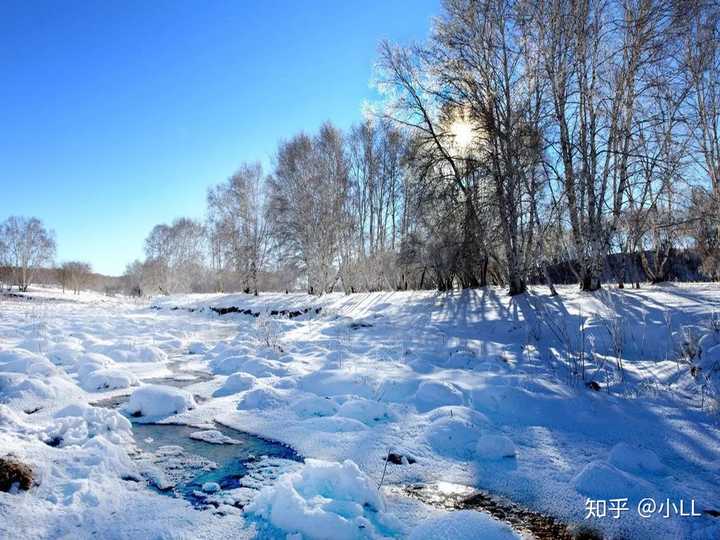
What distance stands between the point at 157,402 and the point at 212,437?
3.77 feet

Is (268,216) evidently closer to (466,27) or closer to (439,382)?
(466,27)

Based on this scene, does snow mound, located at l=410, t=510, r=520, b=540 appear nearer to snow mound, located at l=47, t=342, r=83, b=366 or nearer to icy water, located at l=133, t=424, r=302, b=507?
icy water, located at l=133, t=424, r=302, b=507

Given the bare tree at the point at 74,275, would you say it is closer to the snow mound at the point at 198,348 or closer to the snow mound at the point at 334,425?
the snow mound at the point at 198,348

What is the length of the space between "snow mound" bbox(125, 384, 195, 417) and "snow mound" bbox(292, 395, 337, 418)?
134 centimetres

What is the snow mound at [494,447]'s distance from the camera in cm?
351

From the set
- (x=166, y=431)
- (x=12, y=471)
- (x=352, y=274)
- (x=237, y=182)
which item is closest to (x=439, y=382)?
(x=166, y=431)

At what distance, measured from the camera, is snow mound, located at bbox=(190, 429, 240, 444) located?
3.97 metres

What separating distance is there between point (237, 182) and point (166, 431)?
24.4 m

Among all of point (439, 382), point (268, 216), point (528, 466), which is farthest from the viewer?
point (268, 216)

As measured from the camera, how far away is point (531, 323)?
8.73 m

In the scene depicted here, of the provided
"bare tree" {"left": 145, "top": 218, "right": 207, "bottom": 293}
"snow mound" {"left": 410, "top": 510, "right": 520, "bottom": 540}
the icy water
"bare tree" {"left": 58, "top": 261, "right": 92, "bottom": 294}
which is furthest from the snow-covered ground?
"bare tree" {"left": 58, "top": 261, "right": 92, "bottom": 294}

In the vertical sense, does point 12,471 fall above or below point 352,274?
below

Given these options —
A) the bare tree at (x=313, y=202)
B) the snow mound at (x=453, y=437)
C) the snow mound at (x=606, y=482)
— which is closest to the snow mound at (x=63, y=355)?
the snow mound at (x=453, y=437)

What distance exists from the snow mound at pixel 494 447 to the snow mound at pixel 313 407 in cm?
174
